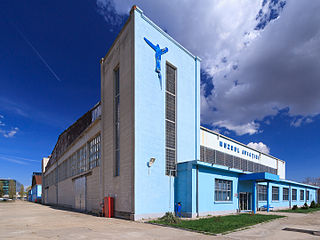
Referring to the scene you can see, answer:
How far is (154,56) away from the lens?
67.6 feet

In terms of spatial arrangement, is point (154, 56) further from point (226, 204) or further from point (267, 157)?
point (267, 157)

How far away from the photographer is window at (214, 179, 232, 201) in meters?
21.1

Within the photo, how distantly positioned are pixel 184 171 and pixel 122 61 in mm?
11233

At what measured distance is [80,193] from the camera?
31.1m

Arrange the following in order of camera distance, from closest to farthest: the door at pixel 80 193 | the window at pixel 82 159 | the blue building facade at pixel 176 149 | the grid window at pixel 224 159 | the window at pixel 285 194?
the blue building facade at pixel 176 149 → the grid window at pixel 224 159 → the door at pixel 80 193 → the window at pixel 82 159 → the window at pixel 285 194

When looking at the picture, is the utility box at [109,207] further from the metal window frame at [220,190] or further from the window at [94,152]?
the metal window frame at [220,190]

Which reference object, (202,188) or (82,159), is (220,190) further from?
(82,159)

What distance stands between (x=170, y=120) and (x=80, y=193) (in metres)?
17.9

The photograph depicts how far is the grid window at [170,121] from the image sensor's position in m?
20.7

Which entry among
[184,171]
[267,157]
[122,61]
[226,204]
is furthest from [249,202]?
[267,157]

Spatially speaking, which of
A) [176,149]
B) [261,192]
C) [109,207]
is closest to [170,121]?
[176,149]

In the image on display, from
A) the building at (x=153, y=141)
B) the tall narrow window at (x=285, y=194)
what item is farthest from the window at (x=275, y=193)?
the building at (x=153, y=141)

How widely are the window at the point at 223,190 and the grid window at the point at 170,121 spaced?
14.0ft

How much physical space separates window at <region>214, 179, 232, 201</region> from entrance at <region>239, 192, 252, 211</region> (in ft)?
8.00
